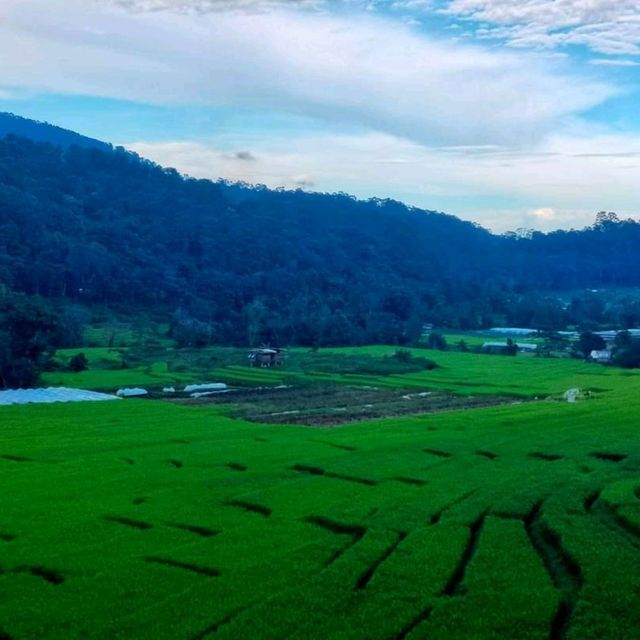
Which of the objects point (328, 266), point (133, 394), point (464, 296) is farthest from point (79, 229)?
point (133, 394)

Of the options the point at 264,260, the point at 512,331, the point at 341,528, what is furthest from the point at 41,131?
the point at 341,528

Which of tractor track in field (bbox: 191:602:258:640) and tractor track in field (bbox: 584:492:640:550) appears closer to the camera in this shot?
tractor track in field (bbox: 191:602:258:640)

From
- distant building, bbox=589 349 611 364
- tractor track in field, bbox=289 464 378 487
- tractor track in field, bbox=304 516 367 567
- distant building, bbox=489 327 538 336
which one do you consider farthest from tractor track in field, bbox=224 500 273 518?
distant building, bbox=489 327 538 336

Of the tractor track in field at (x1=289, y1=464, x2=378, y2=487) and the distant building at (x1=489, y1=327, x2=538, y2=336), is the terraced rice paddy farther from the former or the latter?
the distant building at (x1=489, y1=327, x2=538, y2=336)

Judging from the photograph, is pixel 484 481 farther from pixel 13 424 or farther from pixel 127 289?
pixel 127 289

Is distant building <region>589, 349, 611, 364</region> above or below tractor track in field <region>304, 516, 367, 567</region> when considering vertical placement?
above

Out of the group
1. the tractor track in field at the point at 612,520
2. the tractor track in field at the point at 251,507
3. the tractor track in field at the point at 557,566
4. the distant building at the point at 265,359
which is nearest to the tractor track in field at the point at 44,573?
the tractor track in field at the point at 251,507
